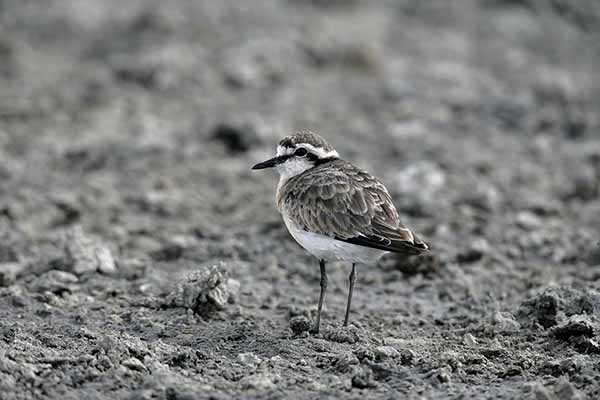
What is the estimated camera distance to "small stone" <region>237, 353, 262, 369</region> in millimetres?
5716

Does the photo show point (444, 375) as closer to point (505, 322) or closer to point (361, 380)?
point (361, 380)

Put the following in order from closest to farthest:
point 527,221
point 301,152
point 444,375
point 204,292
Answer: point 444,375 < point 204,292 < point 301,152 < point 527,221

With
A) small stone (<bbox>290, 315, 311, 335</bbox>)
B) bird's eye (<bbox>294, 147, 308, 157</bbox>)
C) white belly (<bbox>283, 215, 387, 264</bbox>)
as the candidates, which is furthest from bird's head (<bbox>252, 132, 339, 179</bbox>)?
small stone (<bbox>290, 315, 311, 335</bbox>)

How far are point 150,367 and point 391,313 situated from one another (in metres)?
2.18

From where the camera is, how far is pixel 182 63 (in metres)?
13.3

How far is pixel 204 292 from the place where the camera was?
666cm

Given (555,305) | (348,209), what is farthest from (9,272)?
(555,305)

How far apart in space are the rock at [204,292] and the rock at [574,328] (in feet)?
7.46

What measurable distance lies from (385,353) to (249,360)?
83 centimetres

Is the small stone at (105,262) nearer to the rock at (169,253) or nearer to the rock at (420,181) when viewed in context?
the rock at (169,253)

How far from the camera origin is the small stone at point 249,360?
5716 millimetres

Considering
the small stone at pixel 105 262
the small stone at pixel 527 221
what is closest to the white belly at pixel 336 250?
the small stone at pixel 105 262

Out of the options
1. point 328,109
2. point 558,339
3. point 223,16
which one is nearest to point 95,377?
point 558,339

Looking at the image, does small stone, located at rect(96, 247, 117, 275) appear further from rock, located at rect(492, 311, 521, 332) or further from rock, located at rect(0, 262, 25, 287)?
rock, located at rect(492, 311, 521, 332)
